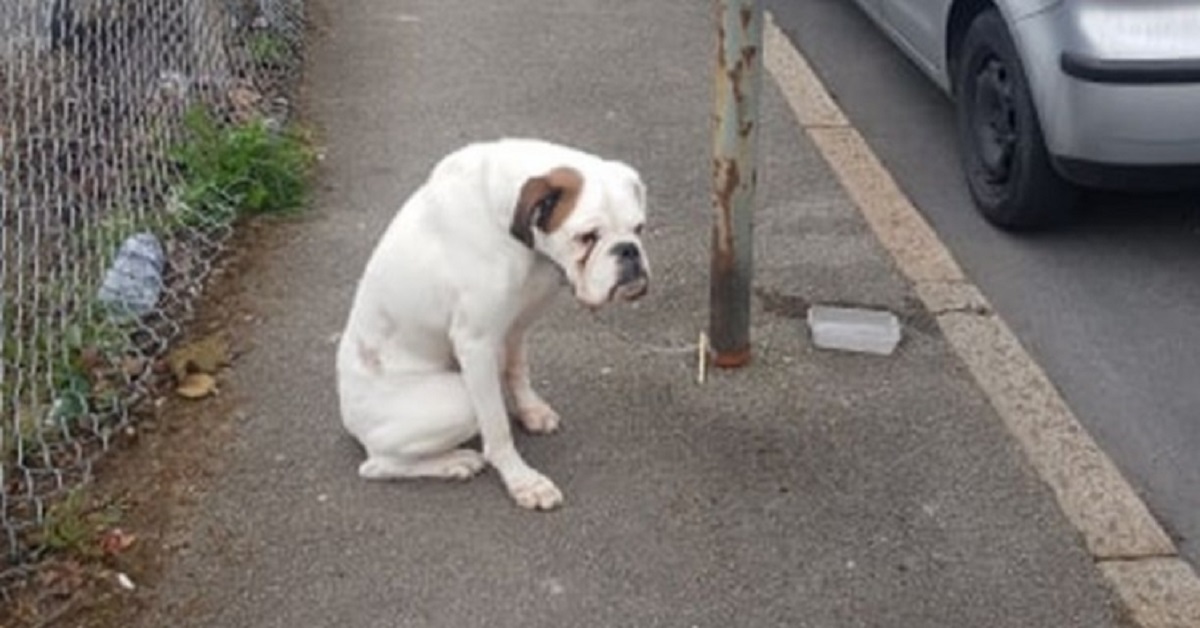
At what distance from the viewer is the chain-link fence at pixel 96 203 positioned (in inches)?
160

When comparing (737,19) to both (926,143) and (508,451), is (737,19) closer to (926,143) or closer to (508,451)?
(508,451)

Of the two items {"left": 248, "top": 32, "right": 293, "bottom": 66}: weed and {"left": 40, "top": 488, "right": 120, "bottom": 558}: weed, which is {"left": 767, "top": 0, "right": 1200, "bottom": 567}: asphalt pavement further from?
{"left": 40, "top": 488, "right": 120, "bottom": 558}: weed

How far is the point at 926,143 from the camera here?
590 centimetres

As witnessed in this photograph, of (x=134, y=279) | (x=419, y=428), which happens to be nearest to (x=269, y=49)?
(x=134, y=279)

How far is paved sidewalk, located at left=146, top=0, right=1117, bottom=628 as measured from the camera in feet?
11.3

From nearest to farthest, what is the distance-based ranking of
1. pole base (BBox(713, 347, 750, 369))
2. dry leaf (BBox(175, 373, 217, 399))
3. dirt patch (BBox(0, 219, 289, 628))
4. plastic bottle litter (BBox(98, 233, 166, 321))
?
dirt patch (BBox(0, 219, 289, 628)) → dry leaf (BBox(175, 373, 217, 399)) → pole base (BBox(713, 347, 750, 369)) → plastic bottle litter (BBox(98, 233, 166, 321))

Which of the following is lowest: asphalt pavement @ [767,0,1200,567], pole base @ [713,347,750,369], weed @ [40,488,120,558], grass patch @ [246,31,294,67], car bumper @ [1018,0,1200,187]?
asphalt pavement @ [767,0,1200,567]

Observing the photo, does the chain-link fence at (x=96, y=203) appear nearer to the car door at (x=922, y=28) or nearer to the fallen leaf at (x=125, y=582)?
the fallen leaf at (x=125, y=582)

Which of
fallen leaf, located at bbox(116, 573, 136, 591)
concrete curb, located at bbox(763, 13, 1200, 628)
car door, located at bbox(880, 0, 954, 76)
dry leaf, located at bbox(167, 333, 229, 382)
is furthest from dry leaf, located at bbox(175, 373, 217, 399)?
car door, located at bbox(880, 0, 954, 76)

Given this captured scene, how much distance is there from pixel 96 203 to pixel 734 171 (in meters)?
2.30

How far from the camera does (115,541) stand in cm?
362

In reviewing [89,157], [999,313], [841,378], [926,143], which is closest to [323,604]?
[841,378]

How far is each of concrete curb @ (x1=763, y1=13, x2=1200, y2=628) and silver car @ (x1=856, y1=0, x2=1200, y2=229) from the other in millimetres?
337

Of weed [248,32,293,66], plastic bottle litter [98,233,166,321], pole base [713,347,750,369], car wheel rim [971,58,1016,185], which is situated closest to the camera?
pole base [713,347,750,369]
